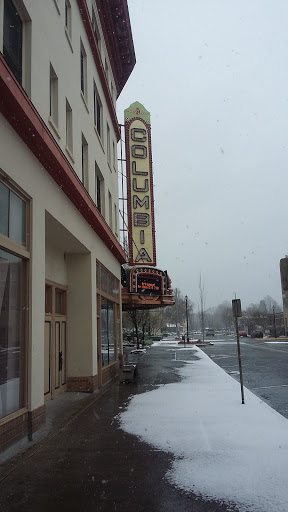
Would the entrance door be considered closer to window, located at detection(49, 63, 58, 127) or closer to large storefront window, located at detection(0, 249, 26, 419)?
large storefront window, located at detection(0, 249, 26, 419)

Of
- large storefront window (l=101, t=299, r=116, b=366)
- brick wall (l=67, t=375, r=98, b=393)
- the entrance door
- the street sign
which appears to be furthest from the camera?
large storefront window (l=101, t=299, r=116, b=366)

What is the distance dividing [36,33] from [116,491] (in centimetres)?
780

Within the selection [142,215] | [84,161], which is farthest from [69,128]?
[142,215]

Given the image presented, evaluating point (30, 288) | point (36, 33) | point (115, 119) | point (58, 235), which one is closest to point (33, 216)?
point (30, 288)

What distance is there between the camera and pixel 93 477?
521 cm

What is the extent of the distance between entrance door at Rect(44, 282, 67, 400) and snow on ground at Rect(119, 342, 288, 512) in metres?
2.12

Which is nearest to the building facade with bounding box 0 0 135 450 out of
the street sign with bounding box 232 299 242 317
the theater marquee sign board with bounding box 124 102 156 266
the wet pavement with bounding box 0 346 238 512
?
the wet pavement with bounding box 0 346 238 512

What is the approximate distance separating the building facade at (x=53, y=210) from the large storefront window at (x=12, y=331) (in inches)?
0.6

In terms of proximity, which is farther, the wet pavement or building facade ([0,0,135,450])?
building facade ([0,0,135,450])

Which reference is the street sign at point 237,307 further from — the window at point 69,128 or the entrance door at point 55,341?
the window at point 69,128

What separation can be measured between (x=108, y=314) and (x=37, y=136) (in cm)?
992

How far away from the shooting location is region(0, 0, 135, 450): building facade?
6617 millimetres

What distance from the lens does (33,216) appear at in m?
7.48

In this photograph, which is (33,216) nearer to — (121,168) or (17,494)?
(17,494)
